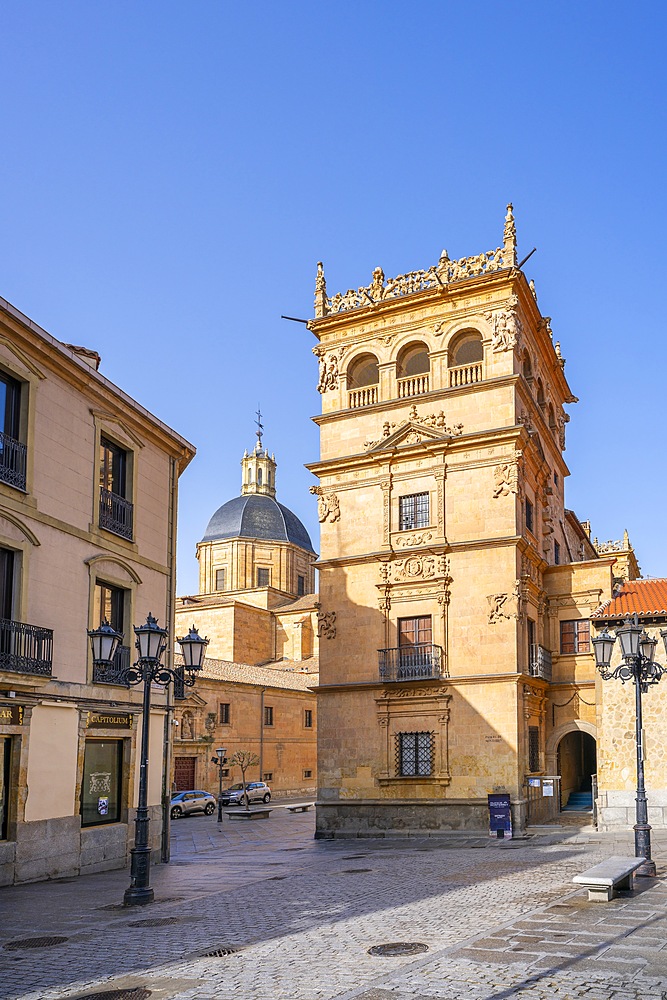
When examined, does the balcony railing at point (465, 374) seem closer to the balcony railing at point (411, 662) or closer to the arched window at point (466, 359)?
the arched window at point (466, 359)

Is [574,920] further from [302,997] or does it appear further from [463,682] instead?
[463,682]

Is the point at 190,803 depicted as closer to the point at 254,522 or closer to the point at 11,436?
the point at 11,436

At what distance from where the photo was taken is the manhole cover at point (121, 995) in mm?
8281

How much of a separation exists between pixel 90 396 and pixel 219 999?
1375 centimetres

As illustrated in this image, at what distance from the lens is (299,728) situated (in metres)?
56.0

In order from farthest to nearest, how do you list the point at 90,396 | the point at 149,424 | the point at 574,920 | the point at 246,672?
the point at 246,672 < the point at 149,424 < the point at 90,396 < the point at 574,920

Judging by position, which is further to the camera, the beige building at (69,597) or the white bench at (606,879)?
the beige building at (69,597)

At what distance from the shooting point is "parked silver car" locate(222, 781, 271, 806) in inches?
1754

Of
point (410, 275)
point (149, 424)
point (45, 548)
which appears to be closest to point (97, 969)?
point (45, 548)

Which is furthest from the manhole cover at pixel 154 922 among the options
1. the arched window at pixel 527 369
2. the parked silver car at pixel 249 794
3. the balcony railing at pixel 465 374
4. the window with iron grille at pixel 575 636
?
the parked silver car at pixel 249 794

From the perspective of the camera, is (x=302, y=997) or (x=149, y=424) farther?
(x=149, y=424)

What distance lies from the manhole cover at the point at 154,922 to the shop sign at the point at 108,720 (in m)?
6.67

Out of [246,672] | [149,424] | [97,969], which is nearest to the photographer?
[97,969]

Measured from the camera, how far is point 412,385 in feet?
102
